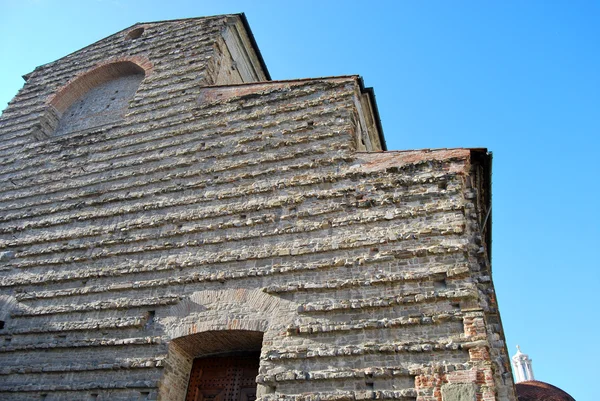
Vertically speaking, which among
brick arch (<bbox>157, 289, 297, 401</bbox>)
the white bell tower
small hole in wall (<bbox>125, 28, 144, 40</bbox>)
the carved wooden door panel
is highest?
the white bell tower

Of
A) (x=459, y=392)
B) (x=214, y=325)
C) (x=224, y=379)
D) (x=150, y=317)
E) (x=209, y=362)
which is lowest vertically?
(x=459, y=392)

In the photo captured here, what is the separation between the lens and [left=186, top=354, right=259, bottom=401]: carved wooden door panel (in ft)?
18.0

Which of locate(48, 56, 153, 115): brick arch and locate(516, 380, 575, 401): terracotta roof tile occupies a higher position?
locate(48, 56, 153, 115): brick arch

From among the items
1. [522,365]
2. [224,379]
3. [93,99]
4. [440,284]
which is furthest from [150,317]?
[522,365]

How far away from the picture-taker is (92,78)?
10281mm

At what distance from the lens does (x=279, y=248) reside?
18.8 ft

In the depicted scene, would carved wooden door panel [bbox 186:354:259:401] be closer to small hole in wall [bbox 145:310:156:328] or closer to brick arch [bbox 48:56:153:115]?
small hole in wall [bbox 145:310:156:328]

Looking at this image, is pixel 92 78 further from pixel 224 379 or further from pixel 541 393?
pixel 541 393

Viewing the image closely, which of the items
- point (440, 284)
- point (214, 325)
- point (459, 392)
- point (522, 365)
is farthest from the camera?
point (522, 365)

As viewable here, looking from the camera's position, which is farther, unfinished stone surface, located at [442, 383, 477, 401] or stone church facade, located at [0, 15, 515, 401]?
stone church facade, located at [0, 15, 515, 401]

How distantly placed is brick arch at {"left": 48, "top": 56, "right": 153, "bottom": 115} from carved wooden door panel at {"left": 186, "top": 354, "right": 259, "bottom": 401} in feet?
21.4

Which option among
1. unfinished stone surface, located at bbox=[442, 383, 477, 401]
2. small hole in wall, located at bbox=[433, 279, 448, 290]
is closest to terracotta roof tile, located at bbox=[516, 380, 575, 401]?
small hole in wall, located at bbox=[433, 279, 448, 290]

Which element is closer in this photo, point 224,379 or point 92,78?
point 224,379

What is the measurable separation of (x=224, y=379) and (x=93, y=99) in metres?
6.97
